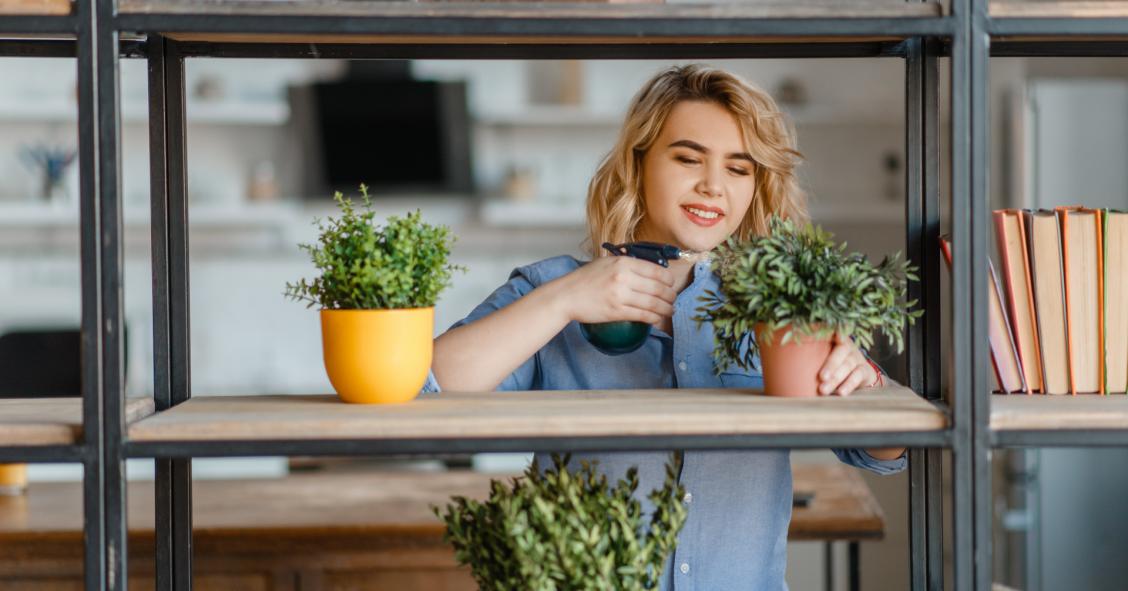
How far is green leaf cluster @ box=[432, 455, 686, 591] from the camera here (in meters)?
1.11

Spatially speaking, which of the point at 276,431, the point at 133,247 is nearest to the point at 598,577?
the point at 276,431

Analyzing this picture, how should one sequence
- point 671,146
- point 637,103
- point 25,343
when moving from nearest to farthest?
point 671,146
point 637,103
point 25,343

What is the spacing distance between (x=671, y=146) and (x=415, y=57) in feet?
1.36

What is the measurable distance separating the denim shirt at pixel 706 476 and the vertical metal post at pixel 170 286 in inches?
14.6

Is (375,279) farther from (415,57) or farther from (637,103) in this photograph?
(637,103)

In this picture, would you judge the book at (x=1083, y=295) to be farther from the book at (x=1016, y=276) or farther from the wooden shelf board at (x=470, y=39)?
the wooden shelf board at (x=470, y=39)

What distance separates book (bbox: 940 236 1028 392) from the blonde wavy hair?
0.38m

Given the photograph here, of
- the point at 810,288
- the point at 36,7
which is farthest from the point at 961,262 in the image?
the point at 36,7

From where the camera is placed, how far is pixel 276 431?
3.58 ft

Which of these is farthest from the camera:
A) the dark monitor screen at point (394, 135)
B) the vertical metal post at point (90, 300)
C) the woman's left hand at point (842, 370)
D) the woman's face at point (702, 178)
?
the dark monitor screen at point (394, 135)

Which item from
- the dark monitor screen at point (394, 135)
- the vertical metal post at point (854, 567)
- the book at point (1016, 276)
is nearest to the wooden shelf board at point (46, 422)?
the book at point (1016, 276)

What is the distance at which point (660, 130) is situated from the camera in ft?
5.31

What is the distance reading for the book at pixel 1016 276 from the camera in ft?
3.97

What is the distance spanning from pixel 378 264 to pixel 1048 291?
724 millimetres
